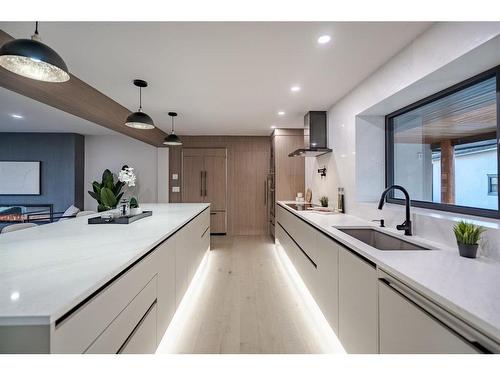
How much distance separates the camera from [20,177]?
582 cm

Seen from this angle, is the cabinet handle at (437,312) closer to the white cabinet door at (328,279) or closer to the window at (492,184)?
the white cabinet door at (328,279)

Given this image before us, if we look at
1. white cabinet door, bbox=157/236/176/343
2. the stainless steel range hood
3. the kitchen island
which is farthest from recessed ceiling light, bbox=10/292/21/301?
the stainless steel range hood

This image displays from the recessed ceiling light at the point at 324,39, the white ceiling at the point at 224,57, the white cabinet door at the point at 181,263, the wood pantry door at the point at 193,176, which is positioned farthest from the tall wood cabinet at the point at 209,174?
the recessed ceiling light at the point at 324,39

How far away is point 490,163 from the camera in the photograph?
1631 mm

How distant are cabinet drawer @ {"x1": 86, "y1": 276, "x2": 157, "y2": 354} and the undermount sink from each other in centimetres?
161

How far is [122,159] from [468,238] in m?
6.75

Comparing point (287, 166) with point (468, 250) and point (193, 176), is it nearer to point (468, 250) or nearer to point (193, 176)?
point (193, 176)

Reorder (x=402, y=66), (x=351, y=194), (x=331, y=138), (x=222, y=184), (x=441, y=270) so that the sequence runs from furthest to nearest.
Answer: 1. (x=222, y=184)
2. (x=331, y=138)
3. (x=351, y=194)
4. (x=402, y=66)
5. (x=441, y=270)

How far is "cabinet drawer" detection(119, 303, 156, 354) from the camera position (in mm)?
1189

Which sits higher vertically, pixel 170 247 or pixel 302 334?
pixel 170 247

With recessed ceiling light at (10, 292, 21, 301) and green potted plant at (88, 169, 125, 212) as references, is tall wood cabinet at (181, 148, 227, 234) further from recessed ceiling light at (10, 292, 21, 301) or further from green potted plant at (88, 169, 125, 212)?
recessed ceiling light at (10, 292, 21, 301)
